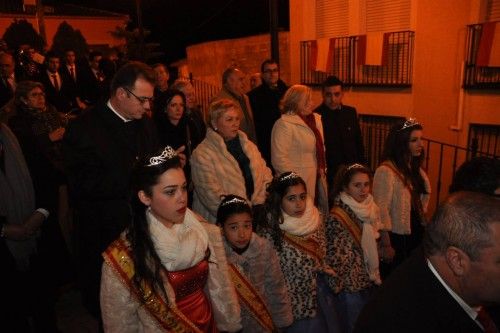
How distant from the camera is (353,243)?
12.6 ft

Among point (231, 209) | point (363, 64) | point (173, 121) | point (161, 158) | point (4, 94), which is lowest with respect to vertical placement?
point (231, 209)

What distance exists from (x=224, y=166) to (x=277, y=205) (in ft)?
2.60

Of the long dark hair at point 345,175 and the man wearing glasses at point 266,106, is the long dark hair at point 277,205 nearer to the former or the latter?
the long dark hair at point 345,175

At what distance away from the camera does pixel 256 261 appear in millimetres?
3143

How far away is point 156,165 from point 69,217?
2655 millimetres

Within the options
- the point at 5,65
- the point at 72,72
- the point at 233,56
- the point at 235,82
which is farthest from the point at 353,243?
the point at 233,56

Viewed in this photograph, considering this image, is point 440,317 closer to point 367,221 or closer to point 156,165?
point 156,165

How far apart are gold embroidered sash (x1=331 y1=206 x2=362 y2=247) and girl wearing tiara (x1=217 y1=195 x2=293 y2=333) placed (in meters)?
0.86

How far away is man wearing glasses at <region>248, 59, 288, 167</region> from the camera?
20.6 feet

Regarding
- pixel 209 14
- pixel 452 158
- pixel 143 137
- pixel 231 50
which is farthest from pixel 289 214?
pixel 209 14

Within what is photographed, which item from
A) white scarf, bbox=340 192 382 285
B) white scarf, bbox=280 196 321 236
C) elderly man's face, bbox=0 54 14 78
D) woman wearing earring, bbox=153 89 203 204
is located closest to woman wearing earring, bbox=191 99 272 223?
white scarf, bbox=280 196 321 236

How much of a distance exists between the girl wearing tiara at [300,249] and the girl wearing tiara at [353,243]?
0.18 metres

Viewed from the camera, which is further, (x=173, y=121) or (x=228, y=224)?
(x=173, y=121)

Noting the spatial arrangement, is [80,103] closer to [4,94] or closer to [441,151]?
[4,94]
